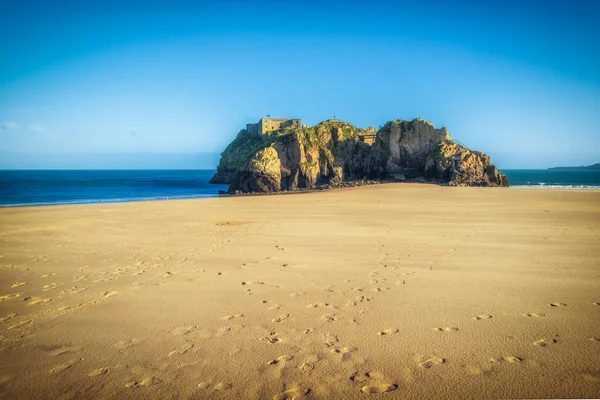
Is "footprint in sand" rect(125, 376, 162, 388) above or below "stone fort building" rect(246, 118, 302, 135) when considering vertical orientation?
below

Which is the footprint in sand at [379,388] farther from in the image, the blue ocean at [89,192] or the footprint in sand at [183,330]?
the blue ocean at [89,192]

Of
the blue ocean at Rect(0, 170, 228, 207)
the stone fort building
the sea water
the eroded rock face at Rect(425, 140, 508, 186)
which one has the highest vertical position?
the stone fort building

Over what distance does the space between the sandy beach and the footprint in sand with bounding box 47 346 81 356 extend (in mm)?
29

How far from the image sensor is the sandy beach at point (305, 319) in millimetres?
3826

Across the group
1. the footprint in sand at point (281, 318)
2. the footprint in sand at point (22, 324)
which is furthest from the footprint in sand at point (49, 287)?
the footprint in sand at point (281, 318)

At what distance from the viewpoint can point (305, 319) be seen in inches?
214

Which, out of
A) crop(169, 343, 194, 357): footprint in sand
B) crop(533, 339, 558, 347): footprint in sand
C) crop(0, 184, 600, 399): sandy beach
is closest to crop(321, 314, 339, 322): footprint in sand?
crop(0, 184, 600, 399): sandy beach

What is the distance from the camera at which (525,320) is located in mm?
5199

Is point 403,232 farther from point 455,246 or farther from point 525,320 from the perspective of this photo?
point 525,320

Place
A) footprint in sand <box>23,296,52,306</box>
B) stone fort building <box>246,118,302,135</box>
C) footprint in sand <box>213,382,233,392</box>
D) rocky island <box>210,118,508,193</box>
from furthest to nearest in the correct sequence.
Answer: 1. stone fort building <box>246,118,302,135</box>
2. rocky island <box>210,118,508,193</box>
3. footprint in sand <box>23,296,52,306</box>
4. footprint in sand <box>213,382,233,392</box>

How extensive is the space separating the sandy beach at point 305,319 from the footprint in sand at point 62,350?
1.1 inches

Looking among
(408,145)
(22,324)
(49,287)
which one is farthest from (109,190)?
(22,324)

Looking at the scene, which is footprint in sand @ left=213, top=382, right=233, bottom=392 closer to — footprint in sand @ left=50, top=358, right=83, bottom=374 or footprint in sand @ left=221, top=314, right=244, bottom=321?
footprint in sand @ left=221, top=314, right=244, bottom=321

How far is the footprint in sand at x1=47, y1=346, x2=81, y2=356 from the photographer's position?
4.57 meters
